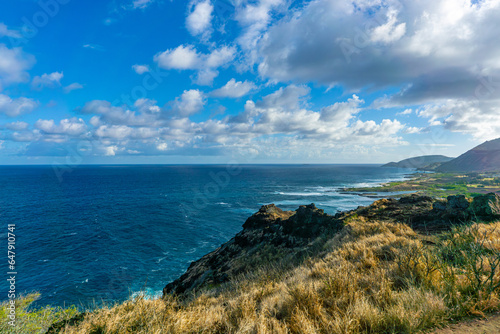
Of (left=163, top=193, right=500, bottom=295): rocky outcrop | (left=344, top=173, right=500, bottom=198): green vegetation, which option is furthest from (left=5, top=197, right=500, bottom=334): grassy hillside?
(left=344, top=173, right=500, bottom=198): green vegetation

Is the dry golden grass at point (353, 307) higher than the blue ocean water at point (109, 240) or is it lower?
higher

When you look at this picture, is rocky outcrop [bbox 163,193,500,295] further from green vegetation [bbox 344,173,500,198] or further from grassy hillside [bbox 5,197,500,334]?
green vegetation [bbox 344,173,500,198]

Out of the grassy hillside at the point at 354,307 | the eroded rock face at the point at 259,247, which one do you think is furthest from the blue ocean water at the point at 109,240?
the grassy hillside at the point at 354,307

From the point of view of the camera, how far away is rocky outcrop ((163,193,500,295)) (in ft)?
54.4

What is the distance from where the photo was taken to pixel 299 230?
23.3 meters

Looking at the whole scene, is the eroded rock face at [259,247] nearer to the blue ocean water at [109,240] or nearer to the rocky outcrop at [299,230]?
the rocky outcrop at [299,230]

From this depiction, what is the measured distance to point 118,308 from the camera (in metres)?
7.04

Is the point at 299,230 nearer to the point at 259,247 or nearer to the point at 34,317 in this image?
the point at 259,247

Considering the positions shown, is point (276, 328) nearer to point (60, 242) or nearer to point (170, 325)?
point (170, 325)

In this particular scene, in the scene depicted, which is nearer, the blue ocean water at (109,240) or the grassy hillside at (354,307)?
the grassy hillside at (354,307)

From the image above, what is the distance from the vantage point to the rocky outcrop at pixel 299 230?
16589mm

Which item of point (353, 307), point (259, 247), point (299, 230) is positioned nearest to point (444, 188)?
point (299, 230)

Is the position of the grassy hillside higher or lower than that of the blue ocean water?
higher

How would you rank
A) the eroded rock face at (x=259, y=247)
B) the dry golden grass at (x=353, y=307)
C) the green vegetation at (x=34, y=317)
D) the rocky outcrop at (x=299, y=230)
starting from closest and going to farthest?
the dry golden grass at (x=353, y=307) → the green vegetation at (x=34, y=317) → the rocky outcrop at (x=299, y=230) → the eroded rock face at (x=259, y=247)
